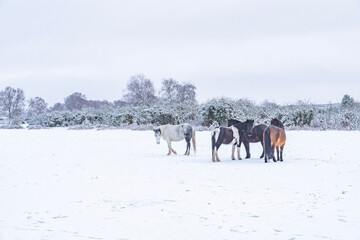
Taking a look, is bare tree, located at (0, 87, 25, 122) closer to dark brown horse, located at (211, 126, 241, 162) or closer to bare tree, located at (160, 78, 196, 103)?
bare tree, located at (160, 78, 196, 103)

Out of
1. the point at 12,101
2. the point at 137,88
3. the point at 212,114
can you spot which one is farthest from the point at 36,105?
the point at 212,114

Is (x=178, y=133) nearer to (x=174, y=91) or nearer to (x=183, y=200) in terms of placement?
(x=183, y=200)

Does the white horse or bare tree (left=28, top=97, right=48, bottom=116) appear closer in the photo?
the white horse

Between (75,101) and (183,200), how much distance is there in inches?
3570

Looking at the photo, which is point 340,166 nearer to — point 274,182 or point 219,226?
point 274,182

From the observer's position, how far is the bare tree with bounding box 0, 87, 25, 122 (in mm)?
70938

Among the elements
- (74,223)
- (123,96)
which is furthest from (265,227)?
(123,96)

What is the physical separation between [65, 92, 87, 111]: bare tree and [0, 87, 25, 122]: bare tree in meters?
17.3

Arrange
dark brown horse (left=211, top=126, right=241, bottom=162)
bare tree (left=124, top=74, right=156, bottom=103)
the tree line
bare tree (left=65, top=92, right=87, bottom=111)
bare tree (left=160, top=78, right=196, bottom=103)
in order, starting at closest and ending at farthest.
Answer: dark brown horse (left=211, top=126, right=241, bottom=162) < the tree line < bare tree (left=160, top=78, right=196, bottom=103) < bare tree (left=124, top=74, right=156, bottom=103) < bare tree (left=65, top=92, right=87, bottom=111)

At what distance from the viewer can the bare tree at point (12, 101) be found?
70938 millimetres

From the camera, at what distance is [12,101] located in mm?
71938

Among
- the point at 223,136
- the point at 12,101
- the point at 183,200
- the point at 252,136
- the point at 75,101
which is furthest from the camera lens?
the point at 75,101

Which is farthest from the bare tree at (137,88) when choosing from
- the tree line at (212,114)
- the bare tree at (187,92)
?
the tree line at (212,114)

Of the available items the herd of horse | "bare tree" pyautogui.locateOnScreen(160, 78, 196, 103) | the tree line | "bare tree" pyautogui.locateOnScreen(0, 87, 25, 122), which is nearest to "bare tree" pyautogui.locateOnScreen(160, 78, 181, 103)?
"bare tree" pyautogui.locateOnScreen(160, 78, 196, 103)
